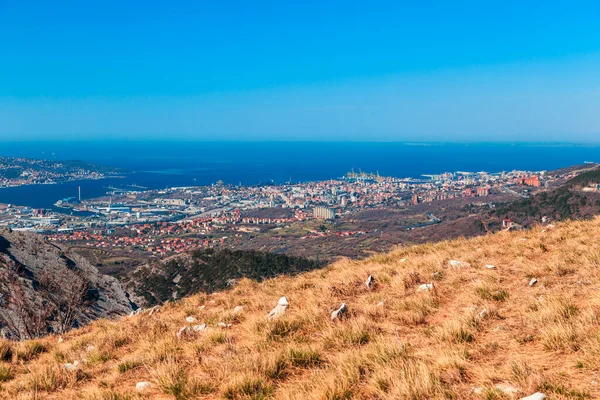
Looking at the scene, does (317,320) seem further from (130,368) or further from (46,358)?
(46,358)

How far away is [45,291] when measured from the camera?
14.6 metres

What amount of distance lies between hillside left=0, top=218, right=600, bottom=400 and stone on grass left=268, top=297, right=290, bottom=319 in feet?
0.52

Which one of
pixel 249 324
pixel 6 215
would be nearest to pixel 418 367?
pixel 249 324

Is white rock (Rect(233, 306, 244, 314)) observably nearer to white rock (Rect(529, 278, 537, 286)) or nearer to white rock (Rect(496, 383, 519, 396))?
white rock (Rect(529, 278, 537, 286))

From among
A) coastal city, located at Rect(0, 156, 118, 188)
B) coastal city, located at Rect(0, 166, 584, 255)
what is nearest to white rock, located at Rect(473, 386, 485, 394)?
coastal city, located at Rect(0, 166, 584, 255)

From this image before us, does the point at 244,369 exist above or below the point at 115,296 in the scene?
above

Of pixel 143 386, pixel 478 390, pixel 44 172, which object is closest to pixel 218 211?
pixel 143 386

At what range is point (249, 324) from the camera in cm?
614

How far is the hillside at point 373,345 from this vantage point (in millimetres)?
3738

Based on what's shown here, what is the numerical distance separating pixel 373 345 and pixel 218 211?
10001 centimetres

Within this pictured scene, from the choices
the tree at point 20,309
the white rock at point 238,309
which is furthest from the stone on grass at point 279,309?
the tree at point 20,309

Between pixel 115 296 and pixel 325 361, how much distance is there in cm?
1921

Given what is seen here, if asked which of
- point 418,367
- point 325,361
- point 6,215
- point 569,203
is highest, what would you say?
point 418,367

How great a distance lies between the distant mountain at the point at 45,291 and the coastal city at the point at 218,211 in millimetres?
34810
